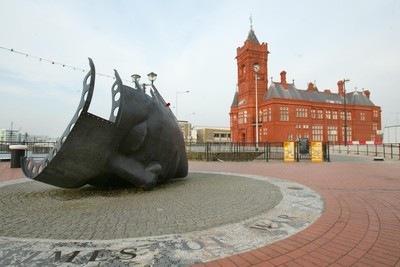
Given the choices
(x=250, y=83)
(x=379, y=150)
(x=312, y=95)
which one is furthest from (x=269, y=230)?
(x=312, y=95)

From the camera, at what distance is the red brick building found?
55.4 meters

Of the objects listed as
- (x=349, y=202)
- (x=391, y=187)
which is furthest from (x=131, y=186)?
(x=391, y=187)

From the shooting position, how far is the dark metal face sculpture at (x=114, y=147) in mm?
5566

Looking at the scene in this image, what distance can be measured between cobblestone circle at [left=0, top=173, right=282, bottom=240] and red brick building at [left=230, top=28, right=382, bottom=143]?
50.1m

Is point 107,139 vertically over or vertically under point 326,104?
under

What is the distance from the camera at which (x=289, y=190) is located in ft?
23.5

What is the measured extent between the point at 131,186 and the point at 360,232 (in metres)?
6.14

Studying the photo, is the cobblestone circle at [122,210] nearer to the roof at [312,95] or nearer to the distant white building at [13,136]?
the distant white building at [13,136]

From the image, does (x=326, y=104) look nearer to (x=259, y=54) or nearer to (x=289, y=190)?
(x=259, y=54)

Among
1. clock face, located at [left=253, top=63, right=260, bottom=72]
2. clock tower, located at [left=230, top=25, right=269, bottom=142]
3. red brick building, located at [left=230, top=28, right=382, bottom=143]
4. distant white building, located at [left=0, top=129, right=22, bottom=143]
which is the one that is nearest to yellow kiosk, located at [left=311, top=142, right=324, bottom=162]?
red brick building, located at [left=230, top=28, right=382, bottom=143]

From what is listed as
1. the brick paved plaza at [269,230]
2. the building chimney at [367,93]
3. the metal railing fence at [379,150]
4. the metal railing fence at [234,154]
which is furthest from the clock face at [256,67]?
the brick paved plaza at [269,230]

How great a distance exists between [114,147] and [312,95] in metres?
67.3

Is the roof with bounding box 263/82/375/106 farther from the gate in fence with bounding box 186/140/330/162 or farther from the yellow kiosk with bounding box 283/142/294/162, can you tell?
the yellow kiosk with bounding box 283/142/294/162

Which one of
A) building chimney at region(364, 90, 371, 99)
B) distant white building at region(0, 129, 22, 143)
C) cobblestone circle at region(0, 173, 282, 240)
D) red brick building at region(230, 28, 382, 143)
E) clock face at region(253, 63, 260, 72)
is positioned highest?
clock face at region(253, 63, 260, 72)
